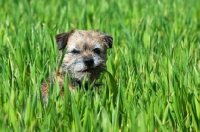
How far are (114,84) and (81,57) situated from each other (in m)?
0.57

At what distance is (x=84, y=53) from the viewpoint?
15.7ft

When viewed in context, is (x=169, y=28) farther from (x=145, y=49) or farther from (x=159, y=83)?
(x=159, y=83)

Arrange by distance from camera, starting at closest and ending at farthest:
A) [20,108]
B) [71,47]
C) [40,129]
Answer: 1. [40,129]
2. [20,108]
3. [71,47]

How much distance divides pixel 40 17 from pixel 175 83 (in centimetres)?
428

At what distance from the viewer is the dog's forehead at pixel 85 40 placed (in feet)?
16.0

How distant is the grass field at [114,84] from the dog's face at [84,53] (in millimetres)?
138

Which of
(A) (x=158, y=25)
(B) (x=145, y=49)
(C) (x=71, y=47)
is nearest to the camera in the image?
(C) (x=71, y=47)

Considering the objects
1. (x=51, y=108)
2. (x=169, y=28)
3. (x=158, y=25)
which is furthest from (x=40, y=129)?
(x=158, y=25)

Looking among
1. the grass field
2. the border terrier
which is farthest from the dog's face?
the grass field

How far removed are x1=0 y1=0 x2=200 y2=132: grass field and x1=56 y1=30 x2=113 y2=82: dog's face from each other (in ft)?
0.45

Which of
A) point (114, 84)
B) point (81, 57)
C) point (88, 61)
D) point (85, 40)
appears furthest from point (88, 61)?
point (114, 84)

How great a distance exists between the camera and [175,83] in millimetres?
4199

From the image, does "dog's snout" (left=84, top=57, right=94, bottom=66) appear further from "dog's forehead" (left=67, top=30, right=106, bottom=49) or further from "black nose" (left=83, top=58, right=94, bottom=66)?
"dog's forehead" (left=67, top=30, right=106, bottom=49)

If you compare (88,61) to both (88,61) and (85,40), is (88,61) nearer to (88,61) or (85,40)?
(88,61)
